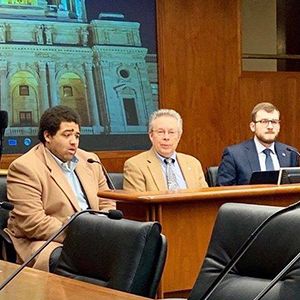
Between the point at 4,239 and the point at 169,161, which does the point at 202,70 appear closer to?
the point at 169,161

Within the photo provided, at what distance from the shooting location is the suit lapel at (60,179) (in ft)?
15.4

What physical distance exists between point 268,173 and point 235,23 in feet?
9.99

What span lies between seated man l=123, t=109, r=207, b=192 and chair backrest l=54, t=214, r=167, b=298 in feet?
7.80

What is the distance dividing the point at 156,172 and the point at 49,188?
1.01m

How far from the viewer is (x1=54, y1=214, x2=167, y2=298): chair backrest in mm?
2697

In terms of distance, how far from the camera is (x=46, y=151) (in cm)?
482

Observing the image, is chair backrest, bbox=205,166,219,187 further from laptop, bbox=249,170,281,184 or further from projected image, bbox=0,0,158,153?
projected image, bbox=0,0,158,153

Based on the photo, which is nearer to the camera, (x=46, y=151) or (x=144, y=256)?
(x=144, y=256)

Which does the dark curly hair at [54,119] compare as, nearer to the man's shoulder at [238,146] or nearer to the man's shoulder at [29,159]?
the man's shoulder at [29,159]

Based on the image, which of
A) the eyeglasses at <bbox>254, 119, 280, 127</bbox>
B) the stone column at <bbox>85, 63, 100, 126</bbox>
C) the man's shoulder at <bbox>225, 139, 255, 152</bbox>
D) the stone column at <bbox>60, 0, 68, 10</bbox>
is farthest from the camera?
the stone column at <bbox>85, 63, 100, 126</bbox>

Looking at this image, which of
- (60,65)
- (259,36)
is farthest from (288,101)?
(60,65)

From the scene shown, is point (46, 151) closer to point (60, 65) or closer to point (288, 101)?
point (60, 65)

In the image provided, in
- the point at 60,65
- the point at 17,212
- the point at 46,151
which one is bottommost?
the point at 17,212

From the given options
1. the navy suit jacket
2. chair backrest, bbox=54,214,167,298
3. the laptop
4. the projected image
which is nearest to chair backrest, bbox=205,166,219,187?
the navy suit jacket
